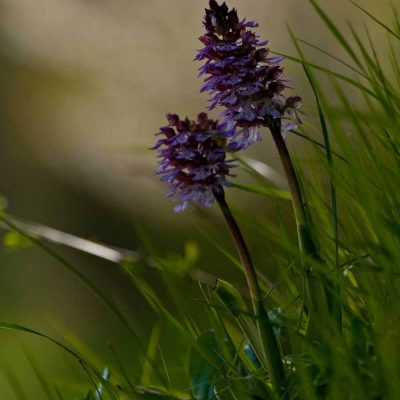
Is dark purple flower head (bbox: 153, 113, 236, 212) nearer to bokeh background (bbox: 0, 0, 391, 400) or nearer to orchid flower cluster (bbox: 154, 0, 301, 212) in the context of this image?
orchid flower cluster (bbox: 154, 0, 301, 212)

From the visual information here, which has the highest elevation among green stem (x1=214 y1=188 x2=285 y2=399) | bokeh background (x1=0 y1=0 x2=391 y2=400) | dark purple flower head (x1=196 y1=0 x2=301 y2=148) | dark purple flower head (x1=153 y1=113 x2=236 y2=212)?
bokeh background (x1=0 y1=0 x2=391 y2=400)

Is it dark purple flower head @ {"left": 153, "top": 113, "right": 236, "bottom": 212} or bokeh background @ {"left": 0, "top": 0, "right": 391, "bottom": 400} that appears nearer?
dark purple flower head @ {"left": 153, "top": 113, "right": 236, "bottom": 212}

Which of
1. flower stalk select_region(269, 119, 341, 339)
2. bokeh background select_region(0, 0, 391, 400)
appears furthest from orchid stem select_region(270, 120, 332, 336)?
bokeh background select_region(0, 0, 391, 400)

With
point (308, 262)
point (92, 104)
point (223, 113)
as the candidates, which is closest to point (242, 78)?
point (223, 113)

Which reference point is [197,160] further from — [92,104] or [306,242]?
[92,104]

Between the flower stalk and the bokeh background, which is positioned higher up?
the bokeh background

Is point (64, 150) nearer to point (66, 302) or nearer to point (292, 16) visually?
point (66, 302)

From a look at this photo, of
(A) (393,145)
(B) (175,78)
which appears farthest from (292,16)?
(A) (393,145)
